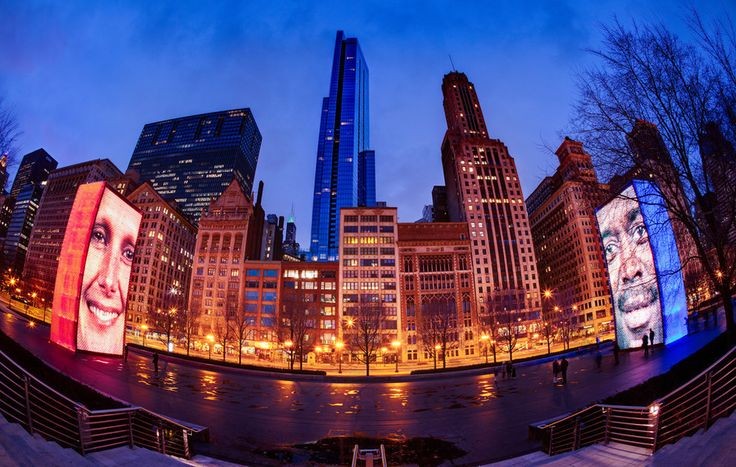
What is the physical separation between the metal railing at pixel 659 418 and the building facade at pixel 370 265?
70792 millimetres

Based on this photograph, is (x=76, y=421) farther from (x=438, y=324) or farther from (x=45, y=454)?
(x=438, y=324)

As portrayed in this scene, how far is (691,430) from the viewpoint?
6.83 meters

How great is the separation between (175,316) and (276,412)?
72.3 m

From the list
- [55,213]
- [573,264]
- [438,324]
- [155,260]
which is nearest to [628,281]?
[438,324]

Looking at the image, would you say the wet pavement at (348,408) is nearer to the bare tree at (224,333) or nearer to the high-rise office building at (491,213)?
the bare tree at (224,333)

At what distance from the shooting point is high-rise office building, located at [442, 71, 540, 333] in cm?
9562

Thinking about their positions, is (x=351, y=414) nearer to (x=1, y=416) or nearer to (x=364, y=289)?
(x=1, y=416)

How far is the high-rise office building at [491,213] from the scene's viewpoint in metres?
95.6

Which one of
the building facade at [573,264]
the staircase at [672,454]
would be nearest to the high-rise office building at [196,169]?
the building facade at [573,264]

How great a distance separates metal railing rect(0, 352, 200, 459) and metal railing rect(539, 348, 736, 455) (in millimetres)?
11303

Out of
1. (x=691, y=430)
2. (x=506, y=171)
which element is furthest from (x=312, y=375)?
(x=506, y=171)

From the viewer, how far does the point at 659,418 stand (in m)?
7.27

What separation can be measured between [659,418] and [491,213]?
10355 centimetres

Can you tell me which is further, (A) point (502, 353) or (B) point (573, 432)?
(A) point (502, 353)
